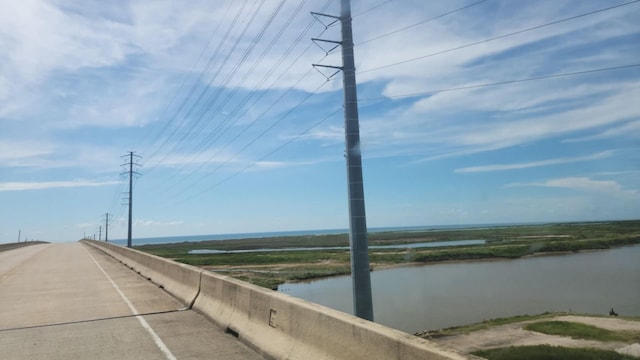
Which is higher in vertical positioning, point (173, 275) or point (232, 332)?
point (173, 275)

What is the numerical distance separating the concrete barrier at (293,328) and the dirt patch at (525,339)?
738cm

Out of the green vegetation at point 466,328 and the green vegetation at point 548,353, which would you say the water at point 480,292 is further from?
the green vegetation at point 548,353

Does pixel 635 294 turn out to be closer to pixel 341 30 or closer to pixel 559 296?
pixel 559 296

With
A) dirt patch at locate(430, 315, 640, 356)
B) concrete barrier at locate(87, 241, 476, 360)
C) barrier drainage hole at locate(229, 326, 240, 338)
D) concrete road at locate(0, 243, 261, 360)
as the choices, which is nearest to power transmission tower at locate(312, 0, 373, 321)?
concrete barrier at locate(87, 241, 476, 360)

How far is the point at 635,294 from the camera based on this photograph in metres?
27.7

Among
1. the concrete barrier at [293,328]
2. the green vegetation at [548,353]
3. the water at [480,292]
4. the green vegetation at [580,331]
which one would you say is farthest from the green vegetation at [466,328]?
the concrete barrier at [293,328]

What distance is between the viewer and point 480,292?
29.8 metres

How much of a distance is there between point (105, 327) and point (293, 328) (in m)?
5.44

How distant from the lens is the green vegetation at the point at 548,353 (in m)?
13.4

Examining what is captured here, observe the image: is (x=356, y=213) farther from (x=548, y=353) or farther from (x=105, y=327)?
(x=548, y=353)

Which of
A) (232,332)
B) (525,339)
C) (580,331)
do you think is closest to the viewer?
(232,332)

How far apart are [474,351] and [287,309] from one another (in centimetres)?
932

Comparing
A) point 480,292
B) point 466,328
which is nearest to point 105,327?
point 466,328

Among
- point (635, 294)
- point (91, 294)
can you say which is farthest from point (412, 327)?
point (635, 294)
